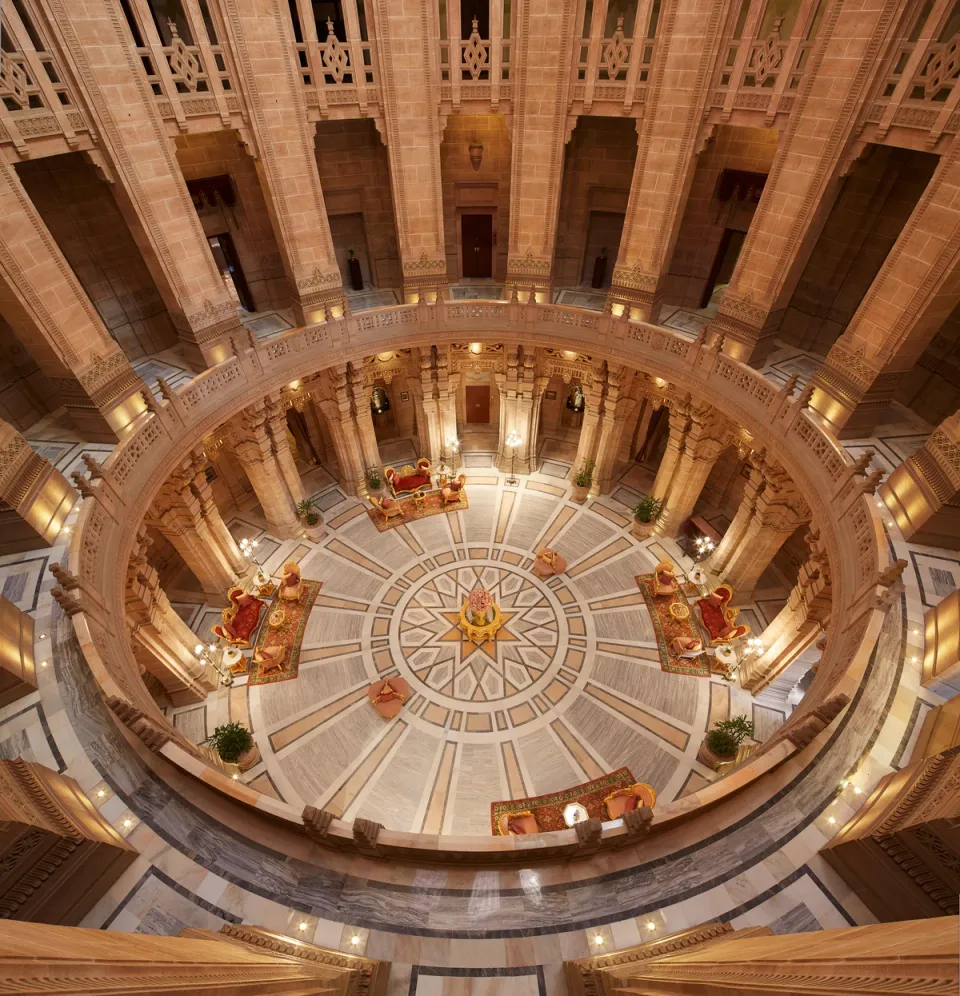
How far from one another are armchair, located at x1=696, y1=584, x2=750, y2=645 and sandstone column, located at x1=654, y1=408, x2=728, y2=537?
2.59m

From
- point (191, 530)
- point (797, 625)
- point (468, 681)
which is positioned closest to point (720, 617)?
point (797, 625)

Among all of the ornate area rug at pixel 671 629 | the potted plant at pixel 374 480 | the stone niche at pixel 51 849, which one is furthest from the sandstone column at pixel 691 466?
the stone niche at pixel 51 849

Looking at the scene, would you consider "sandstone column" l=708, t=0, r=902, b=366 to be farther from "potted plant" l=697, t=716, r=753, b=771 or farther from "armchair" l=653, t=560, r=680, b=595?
"potted plant" l=697, t=716, r=753, b=771

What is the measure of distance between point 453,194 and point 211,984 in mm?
20035

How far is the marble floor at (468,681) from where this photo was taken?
1263 centimetres

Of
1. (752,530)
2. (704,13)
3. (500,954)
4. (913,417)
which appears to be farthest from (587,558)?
(704,13)

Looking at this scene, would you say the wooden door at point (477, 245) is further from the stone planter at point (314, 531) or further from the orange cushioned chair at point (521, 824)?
the orange cushioned chair at point (521, 824)

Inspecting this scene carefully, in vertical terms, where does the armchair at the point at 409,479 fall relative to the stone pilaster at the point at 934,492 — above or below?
above

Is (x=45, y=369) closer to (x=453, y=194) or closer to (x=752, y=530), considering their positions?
(x=453, y=194)

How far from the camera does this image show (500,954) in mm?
6895

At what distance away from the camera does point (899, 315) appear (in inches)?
475

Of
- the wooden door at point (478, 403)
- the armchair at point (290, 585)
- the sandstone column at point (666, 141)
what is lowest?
the armchair at point (290, 585)

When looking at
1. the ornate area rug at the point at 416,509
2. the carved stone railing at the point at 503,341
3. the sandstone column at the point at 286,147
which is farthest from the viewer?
the ornate area rug at the point at 416,509

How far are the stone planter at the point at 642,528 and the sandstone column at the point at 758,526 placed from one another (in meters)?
2.06
